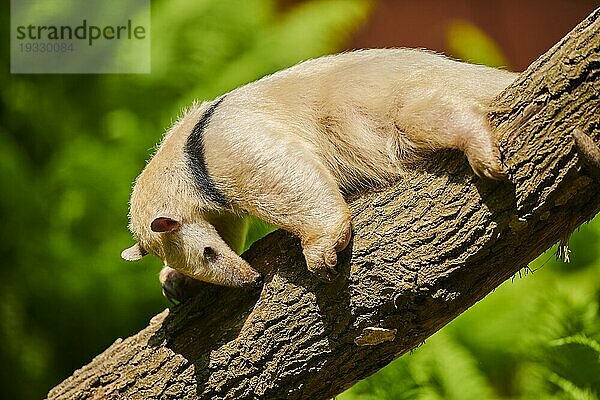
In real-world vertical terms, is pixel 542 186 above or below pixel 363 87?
below

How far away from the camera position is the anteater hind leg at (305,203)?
2.55 m

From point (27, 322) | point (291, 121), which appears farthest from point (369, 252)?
point (27, 322)

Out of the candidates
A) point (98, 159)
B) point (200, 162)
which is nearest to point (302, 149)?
point (200, 162)

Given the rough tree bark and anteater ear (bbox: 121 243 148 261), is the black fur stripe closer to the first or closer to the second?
the rough tree bark

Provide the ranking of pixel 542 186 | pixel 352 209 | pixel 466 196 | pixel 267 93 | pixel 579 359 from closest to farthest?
pixel 542 186 → pixel 466 196 → pixel 352 209 → pixel 267 93 → pixel 579 359

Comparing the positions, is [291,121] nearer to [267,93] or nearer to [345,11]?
[267,93]

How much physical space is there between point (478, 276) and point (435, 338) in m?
2.19

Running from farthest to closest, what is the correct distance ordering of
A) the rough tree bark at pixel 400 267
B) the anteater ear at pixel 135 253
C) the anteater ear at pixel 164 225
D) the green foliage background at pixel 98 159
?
the green foliage background at pixel 98 159 < the anteater ear at pixel 135 253 < the anteater ear at pixel 164 225 < the rough tree bark at pixel 400 267

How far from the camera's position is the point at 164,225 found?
9.26 ft

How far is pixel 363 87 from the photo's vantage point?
2777mm

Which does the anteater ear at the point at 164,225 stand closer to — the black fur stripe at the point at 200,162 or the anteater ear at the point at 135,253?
the black fur stripe at the point at 200,162

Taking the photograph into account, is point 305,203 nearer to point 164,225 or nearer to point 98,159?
point 164,225
